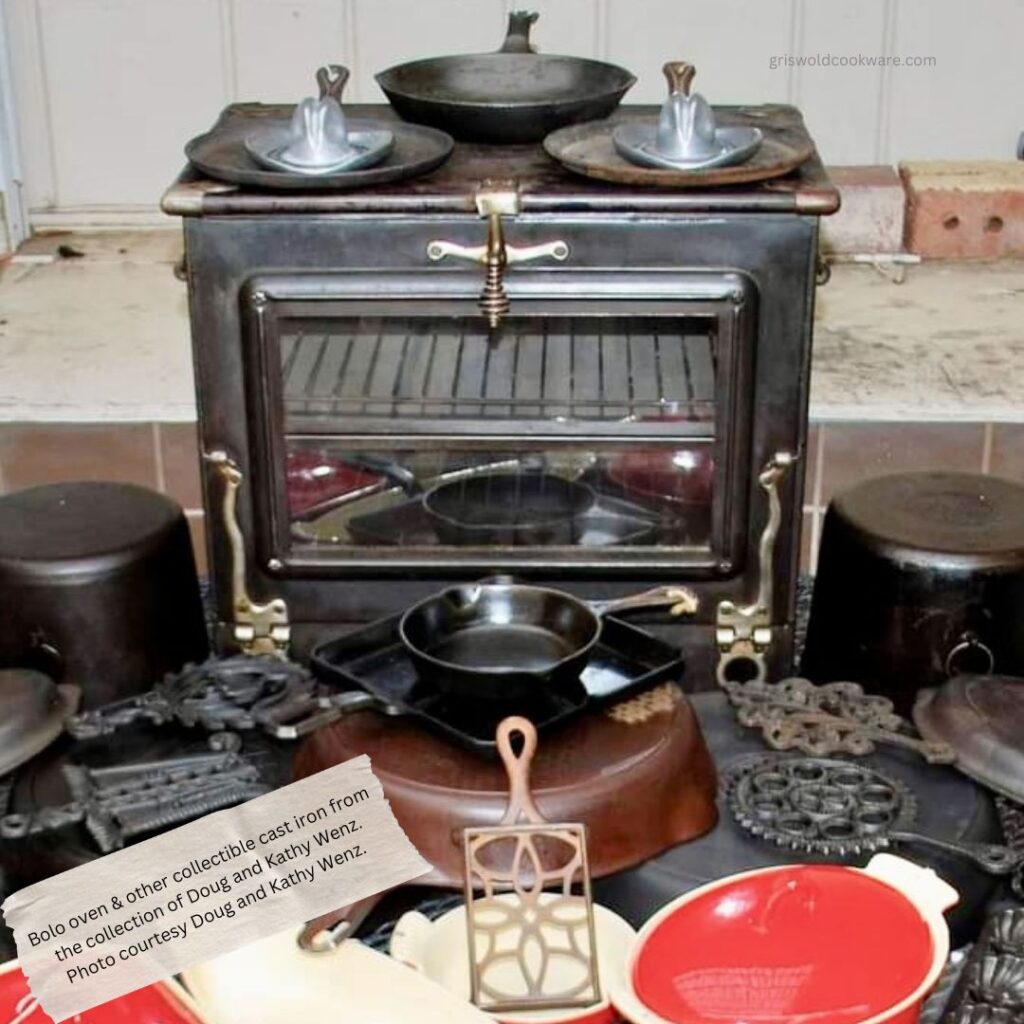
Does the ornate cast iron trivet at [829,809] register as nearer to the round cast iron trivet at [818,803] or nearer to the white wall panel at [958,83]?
the round cast iron trivet at [818,803]

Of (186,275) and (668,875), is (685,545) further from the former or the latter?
(186,275)

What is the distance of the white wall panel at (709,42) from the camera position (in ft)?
7.85

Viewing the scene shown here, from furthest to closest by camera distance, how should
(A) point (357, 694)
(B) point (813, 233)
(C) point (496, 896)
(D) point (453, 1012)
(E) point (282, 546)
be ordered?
(E) point (282, 546), (B) point (813, 233), (A) point (357, 694), (C) point (496, 896), (D) point (453, 1012)

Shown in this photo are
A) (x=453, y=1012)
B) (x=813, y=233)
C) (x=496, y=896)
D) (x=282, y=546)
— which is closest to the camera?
(x=453, y=1012)

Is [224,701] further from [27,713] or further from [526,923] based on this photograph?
[526,923]

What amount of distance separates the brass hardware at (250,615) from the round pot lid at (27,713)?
0.19 m

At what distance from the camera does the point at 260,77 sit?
95.9 inches

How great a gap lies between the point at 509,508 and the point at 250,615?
27 cm

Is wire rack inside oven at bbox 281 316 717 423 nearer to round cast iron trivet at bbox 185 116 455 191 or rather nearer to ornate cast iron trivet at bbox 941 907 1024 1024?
round cast iron trivet at bbox 185 116 455 191

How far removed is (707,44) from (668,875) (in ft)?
4.90

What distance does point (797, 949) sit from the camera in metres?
1.01

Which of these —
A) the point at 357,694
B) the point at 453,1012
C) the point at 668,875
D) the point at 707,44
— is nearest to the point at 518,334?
the point at 357,694

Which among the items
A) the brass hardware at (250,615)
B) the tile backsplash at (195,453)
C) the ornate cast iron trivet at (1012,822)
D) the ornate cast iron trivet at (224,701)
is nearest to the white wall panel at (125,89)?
the tile backsplash at (195,453)

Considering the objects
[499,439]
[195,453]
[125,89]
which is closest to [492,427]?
[499,439]
